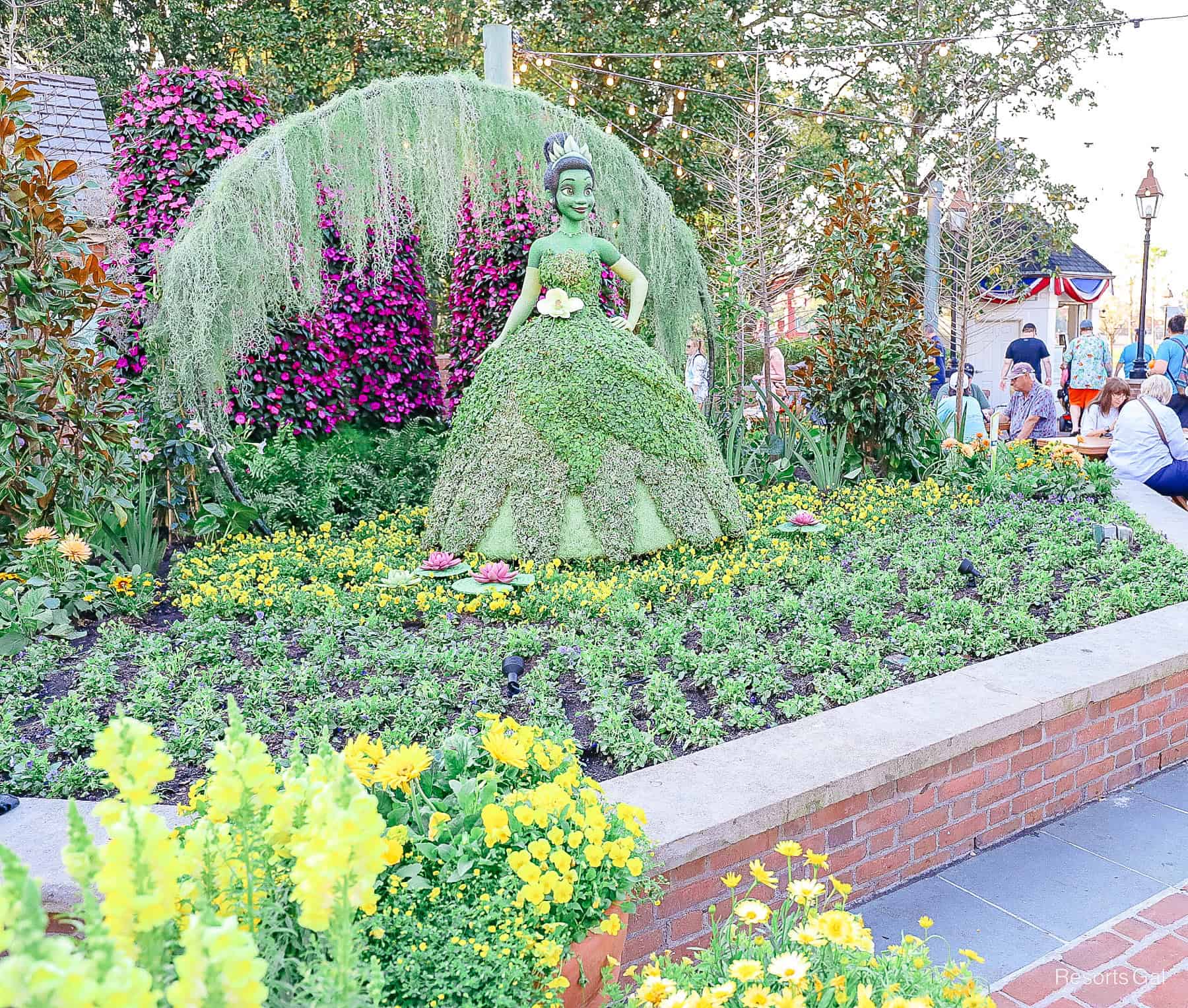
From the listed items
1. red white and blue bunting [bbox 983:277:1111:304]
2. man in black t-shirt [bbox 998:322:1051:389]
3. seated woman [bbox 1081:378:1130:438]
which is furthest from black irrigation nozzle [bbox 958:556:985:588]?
red white and blue bunting [bbox 983:277:1111:304]

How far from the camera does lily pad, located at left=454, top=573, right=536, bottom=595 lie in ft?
13.6

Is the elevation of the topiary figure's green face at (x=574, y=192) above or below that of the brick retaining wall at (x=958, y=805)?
above

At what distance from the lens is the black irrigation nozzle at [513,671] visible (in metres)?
3.30

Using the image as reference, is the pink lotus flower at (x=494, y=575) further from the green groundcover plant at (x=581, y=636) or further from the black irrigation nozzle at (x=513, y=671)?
the black irrigation nozzle at (x=513, y=671)

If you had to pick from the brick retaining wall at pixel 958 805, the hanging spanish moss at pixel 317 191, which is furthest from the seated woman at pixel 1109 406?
the brick retaining wall at pixel 958 805

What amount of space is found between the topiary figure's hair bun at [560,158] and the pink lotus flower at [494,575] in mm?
2101

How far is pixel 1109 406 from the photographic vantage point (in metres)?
7.16

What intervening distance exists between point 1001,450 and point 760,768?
497 cm

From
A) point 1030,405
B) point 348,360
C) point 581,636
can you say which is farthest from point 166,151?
point 1030,405

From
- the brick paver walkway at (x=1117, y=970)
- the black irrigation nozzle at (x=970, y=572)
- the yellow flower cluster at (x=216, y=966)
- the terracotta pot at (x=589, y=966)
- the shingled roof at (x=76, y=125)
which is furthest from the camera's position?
the shingled roof at (x=76, y=125)

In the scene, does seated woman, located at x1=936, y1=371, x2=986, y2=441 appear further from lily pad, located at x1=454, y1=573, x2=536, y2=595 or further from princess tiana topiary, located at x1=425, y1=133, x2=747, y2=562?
lily pad, located at x1=454, y1=573, x2=536, y2=595

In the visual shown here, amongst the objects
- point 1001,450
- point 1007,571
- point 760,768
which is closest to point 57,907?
point 760,768

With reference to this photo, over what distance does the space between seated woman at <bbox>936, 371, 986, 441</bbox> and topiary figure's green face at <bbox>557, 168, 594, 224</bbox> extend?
4160mm

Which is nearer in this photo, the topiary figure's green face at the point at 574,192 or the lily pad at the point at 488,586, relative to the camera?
the lily pad at the point at 488,586
